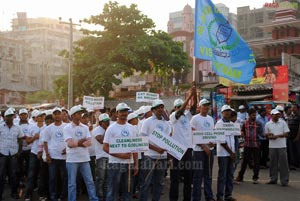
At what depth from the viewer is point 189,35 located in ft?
190

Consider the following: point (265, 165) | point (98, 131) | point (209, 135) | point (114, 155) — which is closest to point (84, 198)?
point (98, 131)

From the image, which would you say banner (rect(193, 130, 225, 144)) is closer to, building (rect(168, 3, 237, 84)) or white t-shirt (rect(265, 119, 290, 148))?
white t-shirt (rect(265, 119, 290, 148))

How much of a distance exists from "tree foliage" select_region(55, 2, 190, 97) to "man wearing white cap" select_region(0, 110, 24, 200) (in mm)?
16063

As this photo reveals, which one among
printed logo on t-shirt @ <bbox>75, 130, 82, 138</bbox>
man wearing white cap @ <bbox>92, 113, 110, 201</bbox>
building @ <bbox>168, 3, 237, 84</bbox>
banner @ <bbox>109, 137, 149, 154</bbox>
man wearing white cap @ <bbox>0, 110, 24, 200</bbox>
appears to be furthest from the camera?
building @ <bbox>168, 3, 237, 84</bbox>

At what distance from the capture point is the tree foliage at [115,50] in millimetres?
25469

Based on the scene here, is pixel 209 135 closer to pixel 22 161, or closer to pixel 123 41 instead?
pixel 22 161

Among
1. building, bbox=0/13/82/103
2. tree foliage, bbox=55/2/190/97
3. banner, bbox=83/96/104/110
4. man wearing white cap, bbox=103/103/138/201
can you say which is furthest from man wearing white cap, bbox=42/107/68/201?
building, bbox=0/13/82/103

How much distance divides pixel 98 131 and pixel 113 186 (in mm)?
1524

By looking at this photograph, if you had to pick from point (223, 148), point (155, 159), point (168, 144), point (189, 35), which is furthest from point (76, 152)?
point (189, 35)

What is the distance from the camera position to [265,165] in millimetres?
13078

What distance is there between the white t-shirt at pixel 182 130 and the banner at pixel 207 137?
10cm

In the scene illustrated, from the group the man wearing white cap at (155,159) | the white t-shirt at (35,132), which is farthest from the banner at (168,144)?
the white t-shirt at (35,132)

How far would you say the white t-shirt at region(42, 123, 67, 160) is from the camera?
8117 mm

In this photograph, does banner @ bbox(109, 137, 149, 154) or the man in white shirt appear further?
the man in white shirt
